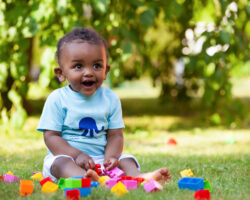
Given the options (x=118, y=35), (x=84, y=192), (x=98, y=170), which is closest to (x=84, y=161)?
(x=98, y=170)

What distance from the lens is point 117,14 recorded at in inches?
176

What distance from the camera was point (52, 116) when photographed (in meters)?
2.51

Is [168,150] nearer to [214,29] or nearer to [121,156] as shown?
[121,156]

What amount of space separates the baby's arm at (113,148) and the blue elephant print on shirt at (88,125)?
0.11m

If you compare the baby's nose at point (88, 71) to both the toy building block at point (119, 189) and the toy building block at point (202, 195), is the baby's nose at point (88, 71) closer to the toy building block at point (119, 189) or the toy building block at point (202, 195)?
the toy building block at point (119, 189)

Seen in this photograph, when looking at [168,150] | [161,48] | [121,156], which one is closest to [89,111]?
[121,156]

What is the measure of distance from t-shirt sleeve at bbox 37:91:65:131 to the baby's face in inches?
5.9

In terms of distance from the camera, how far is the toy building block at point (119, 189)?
1935 mm

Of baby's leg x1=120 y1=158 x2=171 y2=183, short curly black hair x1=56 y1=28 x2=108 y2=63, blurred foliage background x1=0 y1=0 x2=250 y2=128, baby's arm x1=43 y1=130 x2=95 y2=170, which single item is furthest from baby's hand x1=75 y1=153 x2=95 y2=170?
blurred foliage background x1=0 y1=0 x2=250 y2=128

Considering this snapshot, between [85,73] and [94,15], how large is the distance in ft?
7.38

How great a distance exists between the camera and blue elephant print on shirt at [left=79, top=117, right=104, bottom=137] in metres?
2.53

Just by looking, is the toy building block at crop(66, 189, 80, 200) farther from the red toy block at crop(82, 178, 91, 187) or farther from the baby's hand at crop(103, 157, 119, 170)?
the baby's hand at crop(103, 157, 119, 170)

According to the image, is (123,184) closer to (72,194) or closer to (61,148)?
(72,194)

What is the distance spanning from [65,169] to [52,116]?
1.16 ft
